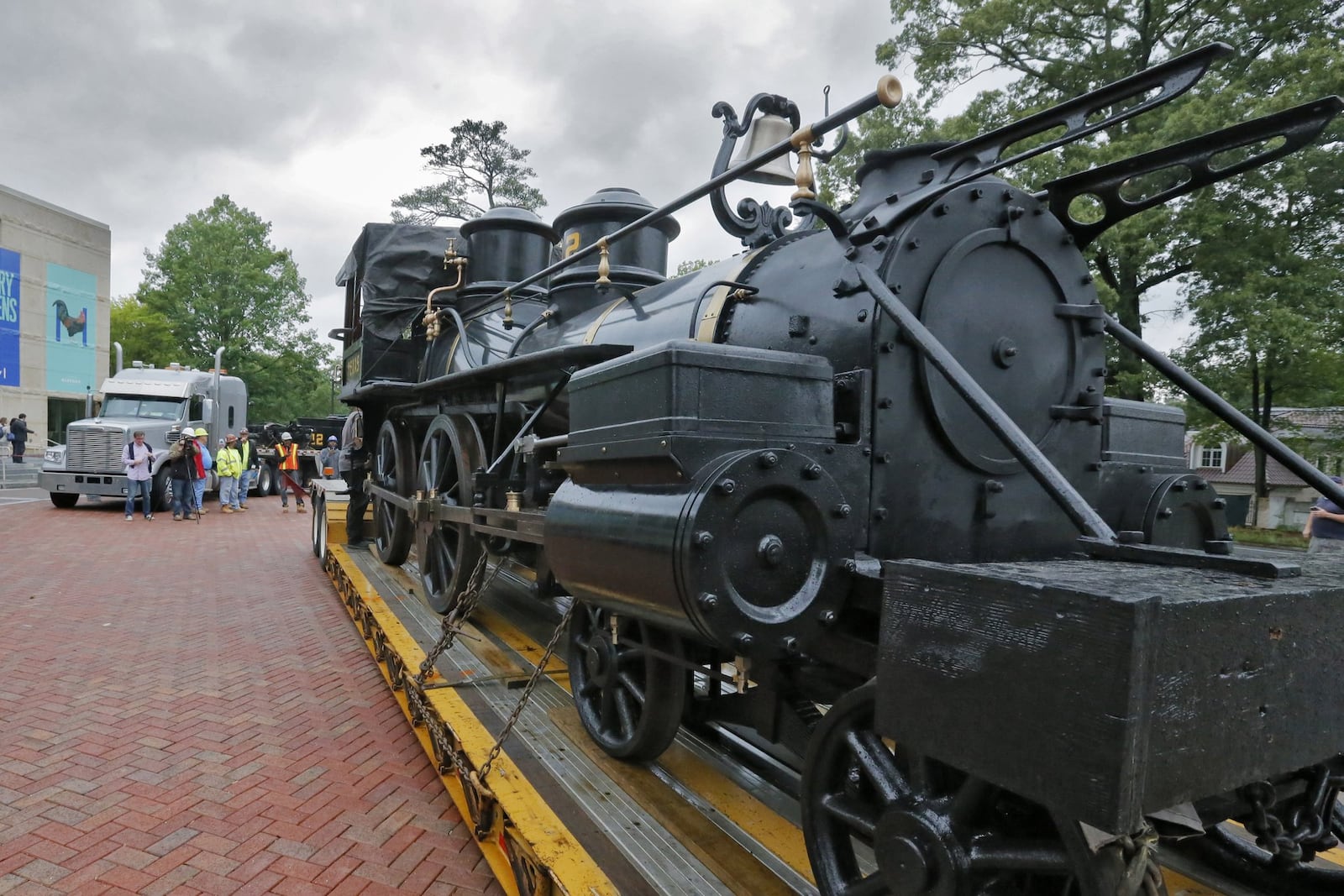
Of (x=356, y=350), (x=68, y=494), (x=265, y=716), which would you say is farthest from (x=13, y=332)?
(x=265, y=716)

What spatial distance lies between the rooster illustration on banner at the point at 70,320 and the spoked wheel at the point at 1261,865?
3342 cm

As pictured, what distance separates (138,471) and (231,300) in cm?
2000

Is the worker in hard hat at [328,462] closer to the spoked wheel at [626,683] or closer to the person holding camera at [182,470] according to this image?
the person holding camera at [182,470]

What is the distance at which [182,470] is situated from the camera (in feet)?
43.5

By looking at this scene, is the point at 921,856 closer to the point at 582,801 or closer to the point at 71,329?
the point at 582,801

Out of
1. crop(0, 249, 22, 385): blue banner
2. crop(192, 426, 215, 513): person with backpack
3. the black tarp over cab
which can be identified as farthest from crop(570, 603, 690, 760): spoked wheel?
crop(0, 249, 22, 385): blue banner

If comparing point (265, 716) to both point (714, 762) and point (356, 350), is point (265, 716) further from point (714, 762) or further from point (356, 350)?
point (356, 350)

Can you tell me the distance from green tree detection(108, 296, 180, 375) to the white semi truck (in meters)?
14.8

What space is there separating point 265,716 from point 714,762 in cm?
249

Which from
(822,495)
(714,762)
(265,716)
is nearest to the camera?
(822,495)

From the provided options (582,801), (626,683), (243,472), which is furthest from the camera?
(243,472)

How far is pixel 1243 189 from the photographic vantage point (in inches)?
435

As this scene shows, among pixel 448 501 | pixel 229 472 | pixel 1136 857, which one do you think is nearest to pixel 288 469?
pixel 229 472

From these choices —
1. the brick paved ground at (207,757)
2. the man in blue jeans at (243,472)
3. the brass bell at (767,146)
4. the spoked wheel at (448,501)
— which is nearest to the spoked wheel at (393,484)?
the brick paved ground at (207,757)
